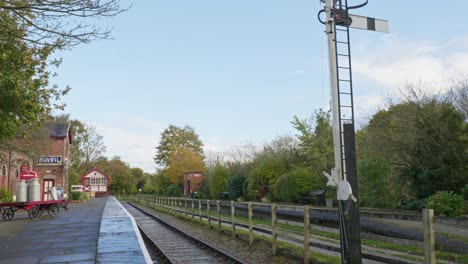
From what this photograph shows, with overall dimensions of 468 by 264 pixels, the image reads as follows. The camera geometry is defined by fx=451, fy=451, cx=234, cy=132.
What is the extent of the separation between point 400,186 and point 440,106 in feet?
12.3

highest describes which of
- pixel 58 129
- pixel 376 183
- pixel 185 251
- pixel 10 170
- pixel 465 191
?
pixel 58 129

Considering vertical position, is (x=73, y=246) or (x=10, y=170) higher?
(x=10, y=170)

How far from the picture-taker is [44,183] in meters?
47.2

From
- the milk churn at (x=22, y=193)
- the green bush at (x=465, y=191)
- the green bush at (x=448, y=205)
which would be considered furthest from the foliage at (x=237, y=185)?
the green bush at (x=448, y=205)

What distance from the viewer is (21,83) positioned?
13844mm

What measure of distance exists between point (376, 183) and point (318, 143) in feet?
38.5

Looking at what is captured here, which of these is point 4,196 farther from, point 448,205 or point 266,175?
point 448,205

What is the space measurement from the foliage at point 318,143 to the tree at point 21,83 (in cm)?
1753

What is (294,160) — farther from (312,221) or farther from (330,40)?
(330,40)

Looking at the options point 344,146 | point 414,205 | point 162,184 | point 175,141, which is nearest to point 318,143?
point 414,205

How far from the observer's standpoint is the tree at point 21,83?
12.6 m

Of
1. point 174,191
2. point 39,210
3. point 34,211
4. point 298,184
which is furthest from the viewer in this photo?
point 174,191

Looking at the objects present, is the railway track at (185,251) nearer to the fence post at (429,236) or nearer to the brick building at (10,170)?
the fence post at (429,236)

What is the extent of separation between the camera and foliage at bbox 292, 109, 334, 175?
94.1ft
